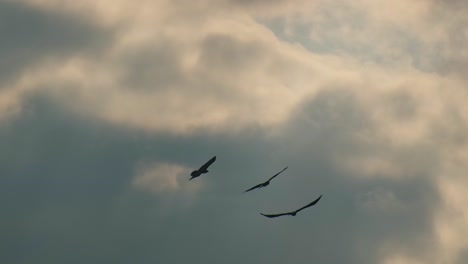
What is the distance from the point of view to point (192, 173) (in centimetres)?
8488
